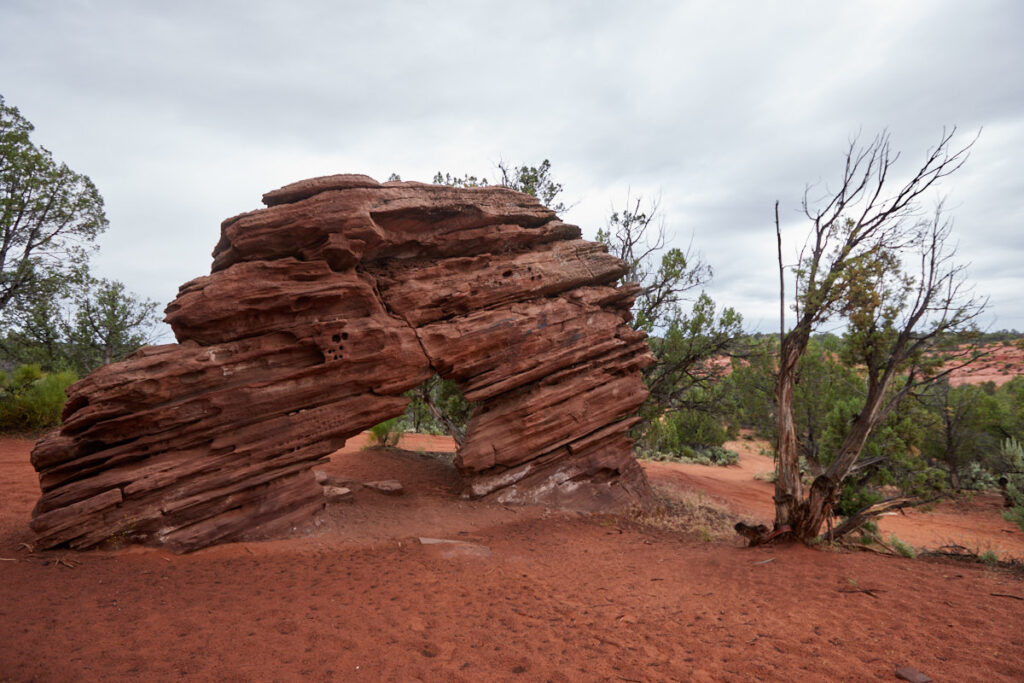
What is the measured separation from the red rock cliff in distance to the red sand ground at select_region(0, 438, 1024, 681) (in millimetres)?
1050

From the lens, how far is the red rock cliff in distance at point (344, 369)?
25.9 ft

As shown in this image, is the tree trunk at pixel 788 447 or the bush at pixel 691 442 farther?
the bush at pixel 691 442

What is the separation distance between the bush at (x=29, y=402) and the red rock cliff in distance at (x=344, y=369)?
10.9 meters

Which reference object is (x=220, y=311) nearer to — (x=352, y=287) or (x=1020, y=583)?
(x=352, y=287)

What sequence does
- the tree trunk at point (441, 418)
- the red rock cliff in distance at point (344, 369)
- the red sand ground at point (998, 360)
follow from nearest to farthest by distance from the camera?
1. the red rock cliff in distance at point (344, 369)
2. the red sand ground at point (998, 360)
3. the tree trunk at point (441, 418)

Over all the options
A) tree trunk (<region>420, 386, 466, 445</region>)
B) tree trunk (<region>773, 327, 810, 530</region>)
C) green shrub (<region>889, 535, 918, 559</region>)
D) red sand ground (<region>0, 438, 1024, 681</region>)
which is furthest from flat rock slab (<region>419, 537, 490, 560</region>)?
green shrub (<region>889, 535, 918, 559</region>)

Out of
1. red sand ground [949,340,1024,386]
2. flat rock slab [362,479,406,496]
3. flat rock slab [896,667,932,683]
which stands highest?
red sand ground [949,340,1024,386]

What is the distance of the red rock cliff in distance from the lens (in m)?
7.89

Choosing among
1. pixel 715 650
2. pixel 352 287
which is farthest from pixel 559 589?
pixel 352 287

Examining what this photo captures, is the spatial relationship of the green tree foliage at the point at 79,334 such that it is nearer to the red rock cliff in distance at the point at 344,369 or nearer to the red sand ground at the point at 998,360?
the red rock cliff in distance at the point at 344,369

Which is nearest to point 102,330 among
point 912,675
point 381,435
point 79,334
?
point 79,334

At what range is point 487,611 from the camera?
6.43 meters

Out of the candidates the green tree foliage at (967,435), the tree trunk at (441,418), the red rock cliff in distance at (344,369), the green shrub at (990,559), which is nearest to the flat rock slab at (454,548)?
the red rock cliff in distance at (344,369)

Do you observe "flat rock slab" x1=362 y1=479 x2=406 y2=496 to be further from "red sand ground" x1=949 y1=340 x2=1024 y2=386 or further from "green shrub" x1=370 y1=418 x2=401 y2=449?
"red sand ground" x1=949 y1=340 x2=1024 y2=386
